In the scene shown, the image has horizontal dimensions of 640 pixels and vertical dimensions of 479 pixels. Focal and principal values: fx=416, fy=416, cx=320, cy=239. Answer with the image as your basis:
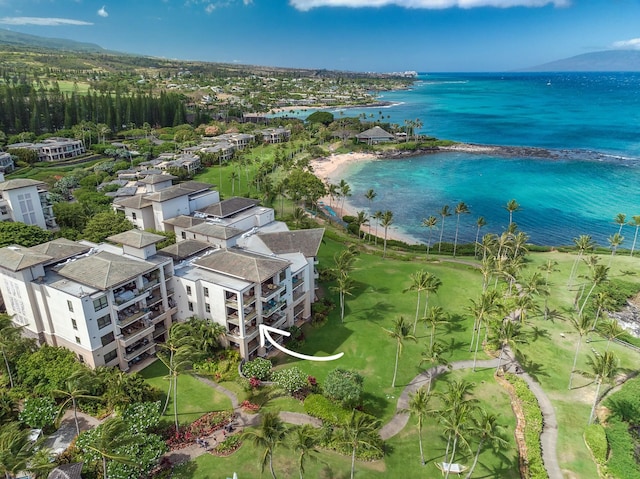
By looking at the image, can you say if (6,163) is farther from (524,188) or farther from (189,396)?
(524,188)

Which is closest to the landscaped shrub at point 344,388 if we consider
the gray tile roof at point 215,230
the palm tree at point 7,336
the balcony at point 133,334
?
the balcony at point 133,334

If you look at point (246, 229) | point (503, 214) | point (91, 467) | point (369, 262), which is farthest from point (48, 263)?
point (503, 214)

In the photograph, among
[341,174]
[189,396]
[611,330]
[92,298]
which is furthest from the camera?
[341,174]

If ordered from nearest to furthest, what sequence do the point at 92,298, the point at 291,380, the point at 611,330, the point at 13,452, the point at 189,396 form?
the point at 13,452
the point at 92,298
the point at 189,396
the point at 291,380
the point at 611,330

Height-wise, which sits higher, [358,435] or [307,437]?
[307,437]

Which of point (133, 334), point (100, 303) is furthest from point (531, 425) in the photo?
point (100, 303)

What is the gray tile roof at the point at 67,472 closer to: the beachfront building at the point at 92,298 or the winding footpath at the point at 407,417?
the winding footpath at the point at 407,417

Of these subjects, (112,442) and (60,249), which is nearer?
(112,442)
